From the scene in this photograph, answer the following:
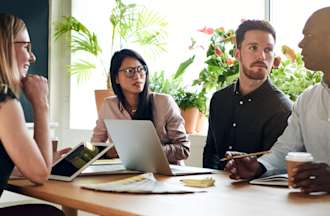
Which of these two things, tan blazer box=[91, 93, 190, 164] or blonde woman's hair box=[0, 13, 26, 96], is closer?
blonde woman's hair box=[0, 13, 26, 96]

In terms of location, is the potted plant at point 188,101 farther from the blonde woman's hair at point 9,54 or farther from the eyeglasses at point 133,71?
the blonde woman's hair at point 9,54

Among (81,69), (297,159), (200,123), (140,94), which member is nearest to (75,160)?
(297,159)

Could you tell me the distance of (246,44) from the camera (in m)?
2.56

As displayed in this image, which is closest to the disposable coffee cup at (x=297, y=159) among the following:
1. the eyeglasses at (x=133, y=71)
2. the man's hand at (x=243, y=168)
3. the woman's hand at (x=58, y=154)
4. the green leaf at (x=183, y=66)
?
the man's hand at (x=243, y=168)

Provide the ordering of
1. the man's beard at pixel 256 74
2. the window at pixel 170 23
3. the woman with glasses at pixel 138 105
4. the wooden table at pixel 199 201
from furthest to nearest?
the window at pixel 170 23 < the woman with glasses at pixel 138 105 < the man's beard at pixel 256 74 < the wooden table at pixel 199 201

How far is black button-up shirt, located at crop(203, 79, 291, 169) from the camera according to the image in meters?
2.42

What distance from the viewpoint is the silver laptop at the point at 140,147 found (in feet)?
5.77

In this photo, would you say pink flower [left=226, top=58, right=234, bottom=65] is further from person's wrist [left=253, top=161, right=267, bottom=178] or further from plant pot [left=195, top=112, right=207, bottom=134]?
person's wrist [left=253, top=161, right=267, bottom=178]

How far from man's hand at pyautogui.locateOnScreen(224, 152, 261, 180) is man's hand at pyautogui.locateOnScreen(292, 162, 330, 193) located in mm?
281

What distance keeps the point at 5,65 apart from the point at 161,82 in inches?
87.6

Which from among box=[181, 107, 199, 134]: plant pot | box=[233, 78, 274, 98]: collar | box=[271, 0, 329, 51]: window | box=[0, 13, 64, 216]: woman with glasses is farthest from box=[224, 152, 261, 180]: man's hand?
box=[181, 107, 199, 134]: plant pot

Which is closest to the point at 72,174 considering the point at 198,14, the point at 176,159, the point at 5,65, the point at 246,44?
the point at 5,65

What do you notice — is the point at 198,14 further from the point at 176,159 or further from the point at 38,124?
the point at 38,124

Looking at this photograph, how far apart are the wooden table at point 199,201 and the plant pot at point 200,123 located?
6.21 feet
